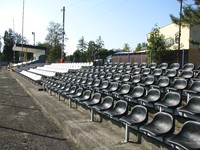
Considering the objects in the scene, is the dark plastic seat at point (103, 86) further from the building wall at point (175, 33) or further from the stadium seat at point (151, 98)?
the building wall at point (175, 33)

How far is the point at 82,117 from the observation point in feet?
25.9

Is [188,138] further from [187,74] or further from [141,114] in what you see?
[187,74]

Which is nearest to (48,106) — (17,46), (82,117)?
(82,117)

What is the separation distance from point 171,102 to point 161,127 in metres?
1.21

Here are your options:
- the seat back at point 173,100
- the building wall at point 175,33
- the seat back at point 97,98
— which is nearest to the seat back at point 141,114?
the seat back at point 173,100

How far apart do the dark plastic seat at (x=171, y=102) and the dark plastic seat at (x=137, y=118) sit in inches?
19.8

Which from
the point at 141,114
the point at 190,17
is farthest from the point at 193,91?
the point at 190,17

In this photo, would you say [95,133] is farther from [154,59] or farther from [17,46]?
[17,46]

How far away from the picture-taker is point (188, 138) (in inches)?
162

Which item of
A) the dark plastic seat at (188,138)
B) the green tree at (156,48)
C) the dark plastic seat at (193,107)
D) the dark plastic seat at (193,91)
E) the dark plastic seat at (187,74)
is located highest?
the green tree at (156,48)

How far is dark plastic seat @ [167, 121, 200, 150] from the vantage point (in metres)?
3.82

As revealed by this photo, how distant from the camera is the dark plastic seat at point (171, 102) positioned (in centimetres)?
553

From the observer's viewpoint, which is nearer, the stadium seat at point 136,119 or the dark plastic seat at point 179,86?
the stadium seat at point 136,119

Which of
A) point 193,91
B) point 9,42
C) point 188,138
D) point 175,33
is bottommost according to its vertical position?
point 188,138
